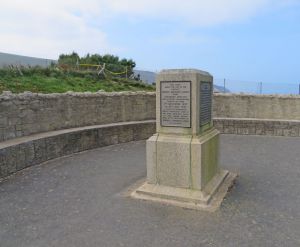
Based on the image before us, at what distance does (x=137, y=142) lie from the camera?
9.34m

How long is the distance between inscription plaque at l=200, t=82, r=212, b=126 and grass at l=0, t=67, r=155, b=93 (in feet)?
24.4

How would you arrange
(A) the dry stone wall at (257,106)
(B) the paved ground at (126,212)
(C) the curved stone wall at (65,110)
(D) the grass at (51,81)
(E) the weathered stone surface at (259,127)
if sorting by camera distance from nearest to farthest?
(B) the paved ground at (126,212) → (C) the curved stone wall at (65,110) → (E) the weathered stone surface at (259,127) → (A) the dry stone wall at (257,106) → (D) the grass at (51,81)

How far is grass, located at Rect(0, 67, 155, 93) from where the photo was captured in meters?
12.2

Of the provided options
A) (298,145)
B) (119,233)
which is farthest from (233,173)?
(298,145)

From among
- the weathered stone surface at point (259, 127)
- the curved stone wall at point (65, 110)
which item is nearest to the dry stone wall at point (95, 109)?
the curved stone wall at point (65, 110)

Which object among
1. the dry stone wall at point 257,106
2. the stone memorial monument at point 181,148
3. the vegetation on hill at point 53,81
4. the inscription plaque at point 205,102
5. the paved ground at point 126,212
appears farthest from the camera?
the vegetation on hill at point 53,81

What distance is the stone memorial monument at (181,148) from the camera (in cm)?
477

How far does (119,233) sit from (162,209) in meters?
0.85

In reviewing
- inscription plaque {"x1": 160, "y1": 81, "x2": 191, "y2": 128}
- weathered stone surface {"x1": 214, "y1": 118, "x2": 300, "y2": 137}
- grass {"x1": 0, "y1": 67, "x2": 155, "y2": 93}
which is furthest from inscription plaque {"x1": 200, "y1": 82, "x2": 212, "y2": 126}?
grass {"x1": 0, "y1": 67, "x2": 155, "y2": 93}

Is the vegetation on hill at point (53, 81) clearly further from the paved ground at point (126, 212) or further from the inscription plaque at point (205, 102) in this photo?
the inscription plaque at point (205, 102)

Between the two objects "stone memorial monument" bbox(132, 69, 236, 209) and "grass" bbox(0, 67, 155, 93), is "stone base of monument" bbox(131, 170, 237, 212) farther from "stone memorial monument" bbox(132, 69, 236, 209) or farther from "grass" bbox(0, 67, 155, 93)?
"grass" bbox(0, 67, 155, 93)

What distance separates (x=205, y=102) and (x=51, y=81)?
1031cm

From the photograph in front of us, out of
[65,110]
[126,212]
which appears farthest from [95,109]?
[126,212]

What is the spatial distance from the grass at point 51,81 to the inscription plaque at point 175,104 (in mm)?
7241
